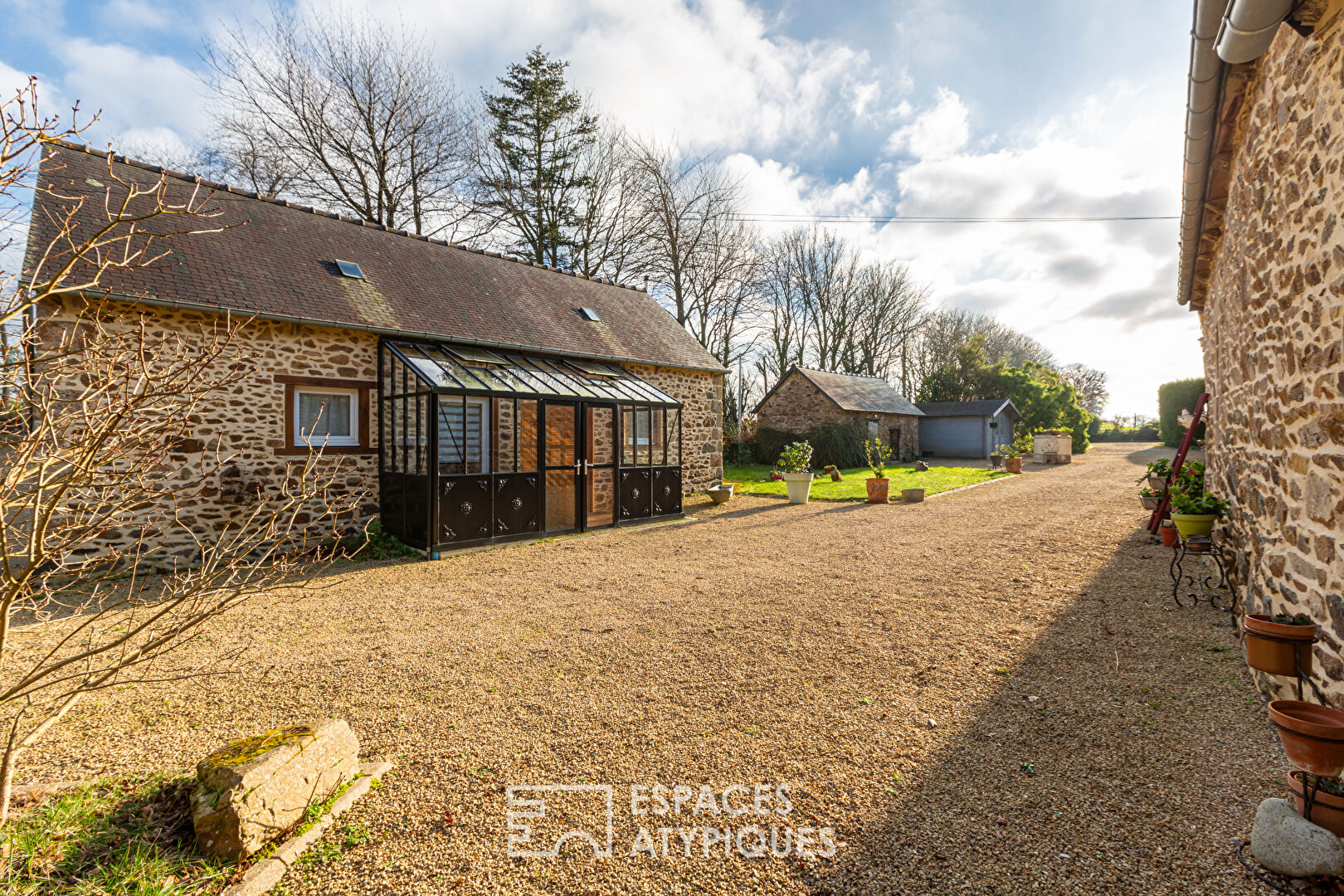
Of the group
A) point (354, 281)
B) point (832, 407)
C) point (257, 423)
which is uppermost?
point (354, 281)

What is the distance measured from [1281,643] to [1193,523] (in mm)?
3471

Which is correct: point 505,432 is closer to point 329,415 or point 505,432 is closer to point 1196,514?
point 329,415

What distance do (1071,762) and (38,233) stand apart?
11.0 m

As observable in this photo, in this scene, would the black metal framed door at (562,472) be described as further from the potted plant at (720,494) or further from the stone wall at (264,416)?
the potted plant at (720,494)

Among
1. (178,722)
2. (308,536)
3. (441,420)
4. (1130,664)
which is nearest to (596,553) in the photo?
(441,420)

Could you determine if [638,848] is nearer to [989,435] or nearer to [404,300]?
[404,300]

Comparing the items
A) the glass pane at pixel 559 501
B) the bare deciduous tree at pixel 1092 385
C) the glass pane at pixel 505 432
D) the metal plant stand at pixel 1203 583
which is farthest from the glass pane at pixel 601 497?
the bare deciduous tree at pixel 1092 385

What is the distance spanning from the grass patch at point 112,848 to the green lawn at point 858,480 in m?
12.6

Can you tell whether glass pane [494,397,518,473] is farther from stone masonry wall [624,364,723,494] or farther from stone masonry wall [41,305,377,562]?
stone masonry wall [624,364,723,494]

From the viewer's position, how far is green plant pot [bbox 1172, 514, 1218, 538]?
5.70 m

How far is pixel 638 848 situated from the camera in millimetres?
2443

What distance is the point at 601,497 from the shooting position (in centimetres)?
1102

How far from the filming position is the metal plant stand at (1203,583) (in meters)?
5.28

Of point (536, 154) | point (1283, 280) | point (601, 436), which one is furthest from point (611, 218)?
point (1283, 280)
